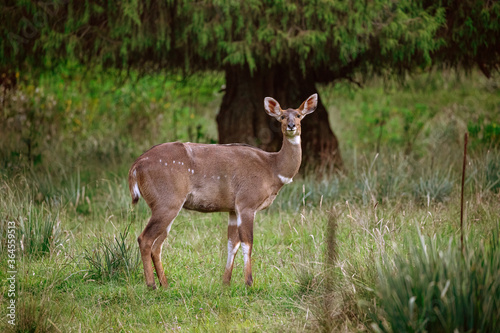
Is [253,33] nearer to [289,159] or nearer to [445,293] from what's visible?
[289,159]

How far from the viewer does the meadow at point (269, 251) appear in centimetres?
403

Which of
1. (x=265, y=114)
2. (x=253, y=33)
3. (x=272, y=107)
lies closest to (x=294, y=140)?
(x=272, y=107)

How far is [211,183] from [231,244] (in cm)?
63

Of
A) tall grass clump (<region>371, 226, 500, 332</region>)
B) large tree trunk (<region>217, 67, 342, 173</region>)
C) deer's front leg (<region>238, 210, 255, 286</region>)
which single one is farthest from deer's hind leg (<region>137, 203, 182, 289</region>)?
large tree trunk (<region>217, 67, 342, 173</region>)

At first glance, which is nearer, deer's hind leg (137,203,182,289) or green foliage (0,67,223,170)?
deer's hind leg (137,203,182,289)

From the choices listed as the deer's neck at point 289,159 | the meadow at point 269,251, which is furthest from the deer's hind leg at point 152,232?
the deer's neck at point 289,159

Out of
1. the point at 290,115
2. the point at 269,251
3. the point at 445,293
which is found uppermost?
the point at 290,115

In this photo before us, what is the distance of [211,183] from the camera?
5922mm

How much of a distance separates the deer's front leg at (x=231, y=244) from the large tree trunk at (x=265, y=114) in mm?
3887

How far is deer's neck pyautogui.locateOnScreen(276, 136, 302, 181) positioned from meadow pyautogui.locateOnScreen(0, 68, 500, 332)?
0.46 metres

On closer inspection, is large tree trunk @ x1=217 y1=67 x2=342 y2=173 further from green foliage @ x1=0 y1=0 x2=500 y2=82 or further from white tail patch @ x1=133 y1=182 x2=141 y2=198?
white tail patch @ x1=133 y1=182 x2=141 y2=198

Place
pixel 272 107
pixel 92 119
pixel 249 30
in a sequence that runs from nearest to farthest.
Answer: pixel 272 107 < pixel 249 30 < pixel 92 119

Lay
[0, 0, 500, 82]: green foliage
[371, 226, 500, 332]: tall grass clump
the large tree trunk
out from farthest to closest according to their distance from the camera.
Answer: the large tree trunk
[0, 0, 500, 82]: green foliage
[371, 226, 500, 332]: tall grass clump

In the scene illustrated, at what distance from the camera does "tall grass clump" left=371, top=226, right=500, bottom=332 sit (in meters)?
3.78
